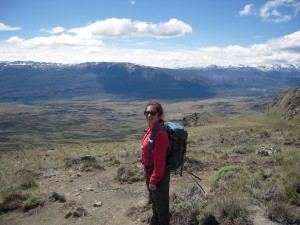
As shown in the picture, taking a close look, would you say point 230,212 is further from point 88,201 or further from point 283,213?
point 88,201

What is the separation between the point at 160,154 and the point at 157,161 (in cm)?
18

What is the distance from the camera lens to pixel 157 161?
7035 millimetres

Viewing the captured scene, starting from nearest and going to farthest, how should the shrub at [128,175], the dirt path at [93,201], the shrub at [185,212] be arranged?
the shrub at [185,212] < the dirt path at [93,201] < the shrub at [128,175]

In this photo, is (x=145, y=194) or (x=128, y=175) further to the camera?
(x=128, y=175)

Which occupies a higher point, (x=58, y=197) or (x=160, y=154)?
(x=160, y=154)

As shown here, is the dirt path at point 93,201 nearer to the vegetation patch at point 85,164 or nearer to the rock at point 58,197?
the rock at point 58,197

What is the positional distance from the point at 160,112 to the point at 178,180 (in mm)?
7166

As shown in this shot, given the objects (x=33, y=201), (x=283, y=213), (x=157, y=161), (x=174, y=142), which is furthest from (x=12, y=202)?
(x=283, y=213)

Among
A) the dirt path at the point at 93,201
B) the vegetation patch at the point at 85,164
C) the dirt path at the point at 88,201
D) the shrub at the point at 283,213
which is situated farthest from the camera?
the vegetation patch at the point at 85,164

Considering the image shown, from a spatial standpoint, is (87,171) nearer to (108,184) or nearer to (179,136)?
(108,184)

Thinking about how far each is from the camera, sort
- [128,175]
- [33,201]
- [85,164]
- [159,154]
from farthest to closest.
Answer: [85,164] → [128,175] → [33,201] → [159,154]

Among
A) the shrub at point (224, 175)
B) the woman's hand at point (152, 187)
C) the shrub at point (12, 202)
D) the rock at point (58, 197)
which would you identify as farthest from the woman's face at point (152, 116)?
the shrub at point (12, 202)

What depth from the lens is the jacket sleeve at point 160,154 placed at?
696 cm

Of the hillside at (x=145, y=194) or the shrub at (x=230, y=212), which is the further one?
the hillside at (x=145, y=194)
